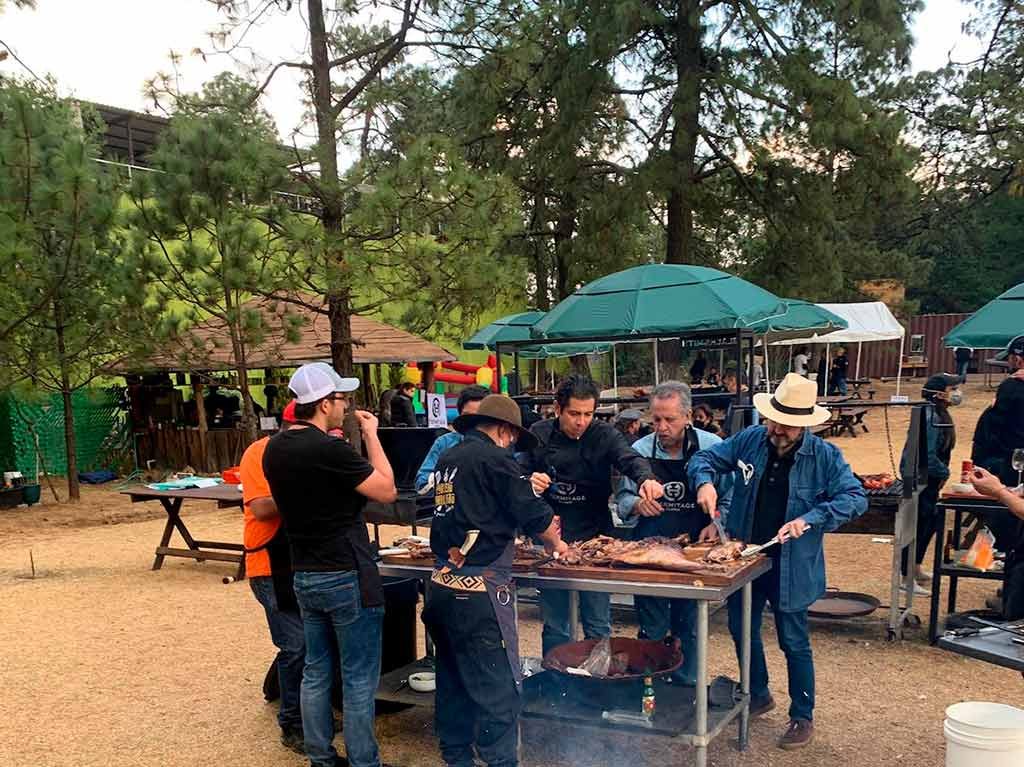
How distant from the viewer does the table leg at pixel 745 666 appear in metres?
4.18

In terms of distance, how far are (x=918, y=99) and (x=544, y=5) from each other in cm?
1022

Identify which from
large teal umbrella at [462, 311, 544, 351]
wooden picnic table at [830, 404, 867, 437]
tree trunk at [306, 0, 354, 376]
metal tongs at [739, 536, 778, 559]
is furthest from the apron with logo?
wooden picnic table at [830, 404, 867, 437]

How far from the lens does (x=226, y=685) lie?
5363mm

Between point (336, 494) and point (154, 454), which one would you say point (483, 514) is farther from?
point (154, 454)

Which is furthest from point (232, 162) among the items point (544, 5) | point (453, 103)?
point (453, 103)

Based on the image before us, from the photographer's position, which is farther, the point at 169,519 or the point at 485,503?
the point at 169,519

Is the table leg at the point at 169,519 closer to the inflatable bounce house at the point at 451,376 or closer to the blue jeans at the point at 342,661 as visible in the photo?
the blue jeans at the point at 342,661

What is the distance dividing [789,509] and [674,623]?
3.59 ft

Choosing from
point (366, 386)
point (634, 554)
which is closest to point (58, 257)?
point (366, 386)

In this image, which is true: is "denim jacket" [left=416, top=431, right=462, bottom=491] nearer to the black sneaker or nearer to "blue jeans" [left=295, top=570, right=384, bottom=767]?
"blue jeans" [left=295, top=570, right=384, bottom=767]

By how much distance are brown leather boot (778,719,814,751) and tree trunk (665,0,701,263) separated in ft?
39.5

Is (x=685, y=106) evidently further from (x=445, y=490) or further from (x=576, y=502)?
(x=445, y=490)

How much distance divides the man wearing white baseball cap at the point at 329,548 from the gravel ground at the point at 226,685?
0.63 meters

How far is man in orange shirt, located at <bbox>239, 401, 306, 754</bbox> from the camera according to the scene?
4102mm
